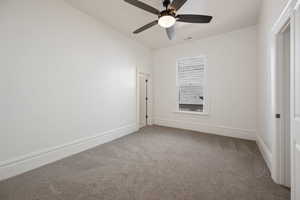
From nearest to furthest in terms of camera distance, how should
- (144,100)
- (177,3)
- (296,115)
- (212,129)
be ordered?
(296,115) < (177,3) < (212,129) < (144,100)

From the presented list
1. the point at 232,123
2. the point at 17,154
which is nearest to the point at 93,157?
the point at 17,154

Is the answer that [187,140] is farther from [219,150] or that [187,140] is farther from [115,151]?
[115,151]

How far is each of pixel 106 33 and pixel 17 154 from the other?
299 centimetres

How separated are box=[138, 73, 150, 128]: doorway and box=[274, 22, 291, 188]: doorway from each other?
3.74 meters

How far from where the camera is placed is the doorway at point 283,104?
165 cm

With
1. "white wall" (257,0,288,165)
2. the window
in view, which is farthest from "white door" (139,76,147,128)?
"white wall" (257,0,288,165)

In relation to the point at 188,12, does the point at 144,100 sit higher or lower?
lower

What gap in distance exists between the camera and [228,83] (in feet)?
11.9

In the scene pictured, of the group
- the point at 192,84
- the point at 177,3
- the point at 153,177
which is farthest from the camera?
the point at 192,84

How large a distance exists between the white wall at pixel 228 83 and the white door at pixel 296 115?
98.5 inches

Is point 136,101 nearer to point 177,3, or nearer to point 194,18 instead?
point 194,18

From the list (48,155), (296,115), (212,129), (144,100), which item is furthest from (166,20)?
(144,100)

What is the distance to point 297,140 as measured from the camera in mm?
1116

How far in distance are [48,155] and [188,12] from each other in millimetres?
3878
